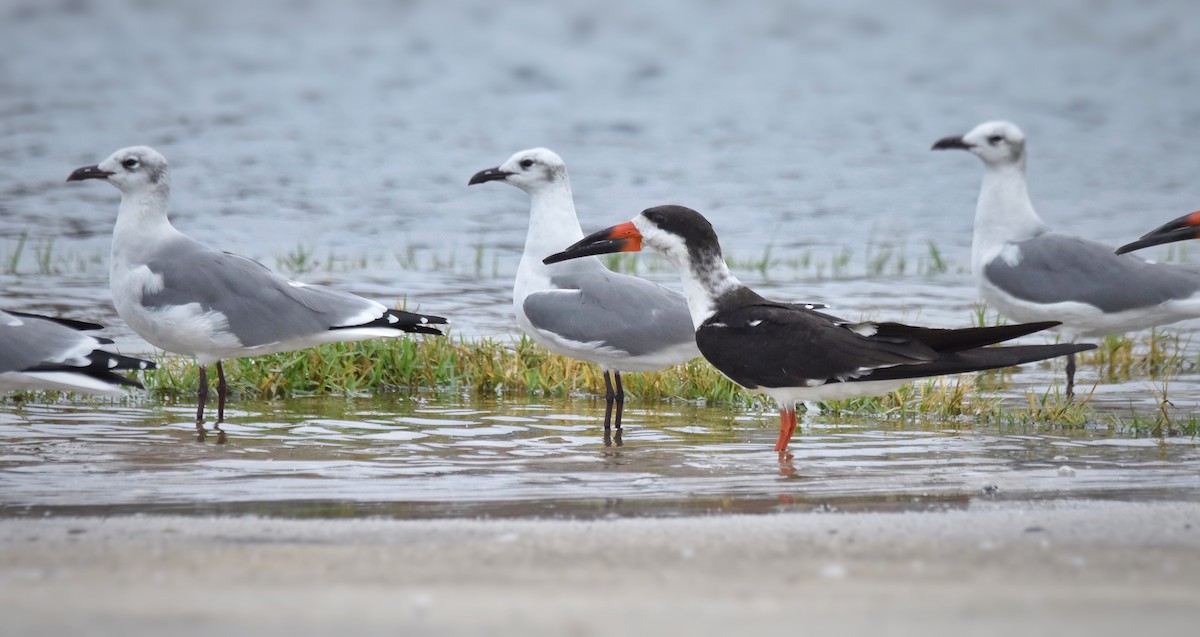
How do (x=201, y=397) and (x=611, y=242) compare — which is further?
Result: (x=201, y=397)

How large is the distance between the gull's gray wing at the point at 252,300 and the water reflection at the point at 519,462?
477 mm

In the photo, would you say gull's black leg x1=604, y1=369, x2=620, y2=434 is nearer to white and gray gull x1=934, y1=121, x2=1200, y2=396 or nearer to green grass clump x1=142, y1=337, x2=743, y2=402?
green grass clump x1=142, y1=337, x2=743, y2=402

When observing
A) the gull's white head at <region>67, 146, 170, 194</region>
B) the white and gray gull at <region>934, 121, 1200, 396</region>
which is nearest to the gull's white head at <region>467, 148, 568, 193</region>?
the gull's white head at <region>67, 146, 170, 194</region>

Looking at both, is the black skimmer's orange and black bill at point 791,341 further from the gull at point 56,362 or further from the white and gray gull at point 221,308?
the gull at point 56,362

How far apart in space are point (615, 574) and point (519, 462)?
2.45 m

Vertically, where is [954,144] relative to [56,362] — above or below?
above

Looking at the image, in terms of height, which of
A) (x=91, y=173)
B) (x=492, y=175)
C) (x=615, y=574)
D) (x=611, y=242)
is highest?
(x=492, y=175)

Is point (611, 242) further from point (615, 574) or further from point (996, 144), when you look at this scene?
point (996, 144)

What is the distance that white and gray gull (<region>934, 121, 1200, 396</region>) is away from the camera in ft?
30.3

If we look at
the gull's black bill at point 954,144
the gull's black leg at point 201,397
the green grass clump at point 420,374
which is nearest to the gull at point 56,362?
the gull's black leg at point 201,397

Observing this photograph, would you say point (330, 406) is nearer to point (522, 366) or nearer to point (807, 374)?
point (522, 366)

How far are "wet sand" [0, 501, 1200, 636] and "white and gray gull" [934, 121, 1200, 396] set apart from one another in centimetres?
435

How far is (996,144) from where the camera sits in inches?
414

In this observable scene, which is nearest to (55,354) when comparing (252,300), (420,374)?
(252,300)
